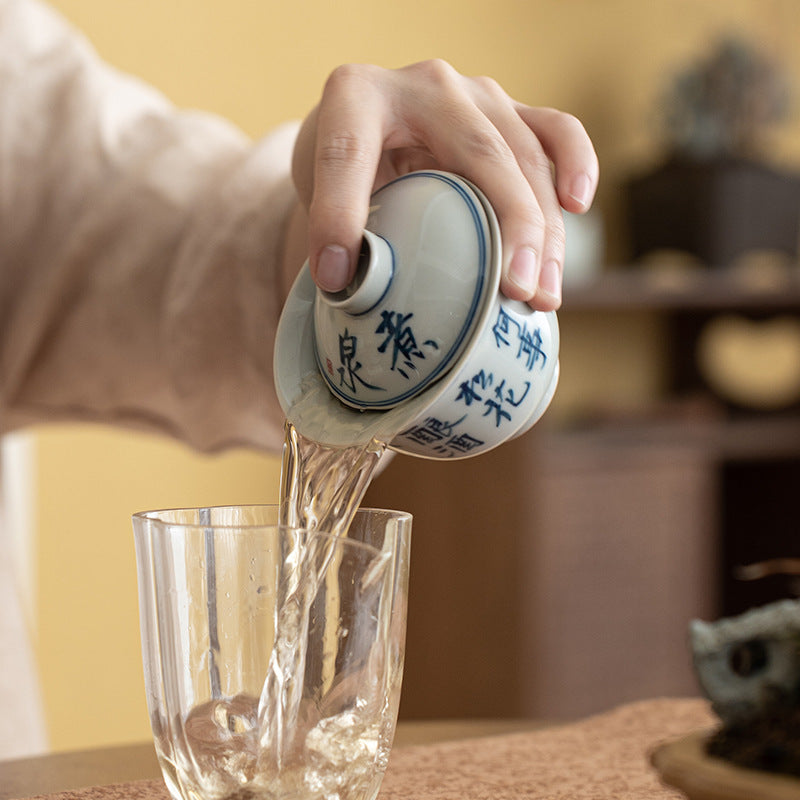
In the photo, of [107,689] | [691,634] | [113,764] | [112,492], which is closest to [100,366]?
[113,764]

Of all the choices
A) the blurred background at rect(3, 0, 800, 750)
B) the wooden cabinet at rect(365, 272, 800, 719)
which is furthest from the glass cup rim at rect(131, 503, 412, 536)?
the wooden cabinet at rect(365, 272, 800, 719)

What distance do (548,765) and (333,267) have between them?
0.30 meters

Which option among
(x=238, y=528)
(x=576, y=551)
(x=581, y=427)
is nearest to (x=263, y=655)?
(x=238, y=528)

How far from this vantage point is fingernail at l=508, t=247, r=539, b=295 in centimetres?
58

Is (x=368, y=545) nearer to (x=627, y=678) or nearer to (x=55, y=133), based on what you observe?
(x=55, y=133)

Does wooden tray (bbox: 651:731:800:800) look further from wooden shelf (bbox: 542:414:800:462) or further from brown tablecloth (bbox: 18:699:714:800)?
wooden shelf (bbox: 542:414:800:462)

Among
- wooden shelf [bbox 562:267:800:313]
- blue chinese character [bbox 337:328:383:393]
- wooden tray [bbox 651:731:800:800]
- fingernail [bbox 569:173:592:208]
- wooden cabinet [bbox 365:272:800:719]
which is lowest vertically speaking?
wooden cabinet [bbox 365:272:800:719]

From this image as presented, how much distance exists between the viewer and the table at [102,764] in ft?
2.14

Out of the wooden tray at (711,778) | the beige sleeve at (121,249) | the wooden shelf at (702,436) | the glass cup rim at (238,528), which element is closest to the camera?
the wooden tray at (711,778)

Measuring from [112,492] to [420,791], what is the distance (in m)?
1.50

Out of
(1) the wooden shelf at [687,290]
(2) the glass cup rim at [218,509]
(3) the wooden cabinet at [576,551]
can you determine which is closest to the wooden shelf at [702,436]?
(3) the wooden cabinet at [576,551]

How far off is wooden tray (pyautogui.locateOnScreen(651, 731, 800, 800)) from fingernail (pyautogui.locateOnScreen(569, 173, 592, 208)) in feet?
1.04

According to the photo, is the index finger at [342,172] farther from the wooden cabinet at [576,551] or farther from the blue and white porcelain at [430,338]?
the wooden cabinet at [576,551]

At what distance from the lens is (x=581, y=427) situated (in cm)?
245
